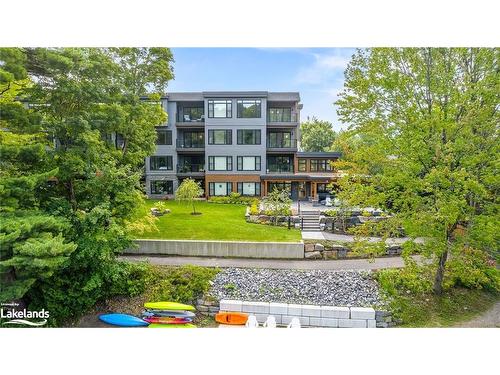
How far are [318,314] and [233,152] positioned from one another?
14.9ft

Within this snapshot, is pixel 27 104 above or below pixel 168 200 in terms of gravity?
above

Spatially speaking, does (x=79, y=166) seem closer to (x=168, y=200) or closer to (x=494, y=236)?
(x=168, y=200)

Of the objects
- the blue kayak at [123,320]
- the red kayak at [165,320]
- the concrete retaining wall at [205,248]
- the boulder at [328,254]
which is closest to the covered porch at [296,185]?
the boulder at [328,254]

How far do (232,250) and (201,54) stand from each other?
14.8ft

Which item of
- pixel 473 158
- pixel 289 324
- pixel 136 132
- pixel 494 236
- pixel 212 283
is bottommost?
pixel 289 324

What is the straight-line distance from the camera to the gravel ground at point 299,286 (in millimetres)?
5824

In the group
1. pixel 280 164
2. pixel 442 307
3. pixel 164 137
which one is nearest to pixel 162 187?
pixel 164 137

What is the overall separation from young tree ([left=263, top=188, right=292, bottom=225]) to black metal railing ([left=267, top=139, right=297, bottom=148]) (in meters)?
1.24

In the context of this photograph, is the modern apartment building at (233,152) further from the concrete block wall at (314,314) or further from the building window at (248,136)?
the concrete block wall at (314,314)

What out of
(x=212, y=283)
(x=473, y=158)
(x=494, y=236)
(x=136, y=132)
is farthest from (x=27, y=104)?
(x=494, y=236)

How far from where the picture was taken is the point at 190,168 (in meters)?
8.02

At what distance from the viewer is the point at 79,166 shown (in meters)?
5.49

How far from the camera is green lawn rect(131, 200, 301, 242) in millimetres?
7688

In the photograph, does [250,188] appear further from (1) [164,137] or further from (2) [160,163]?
(1) [164,137]
